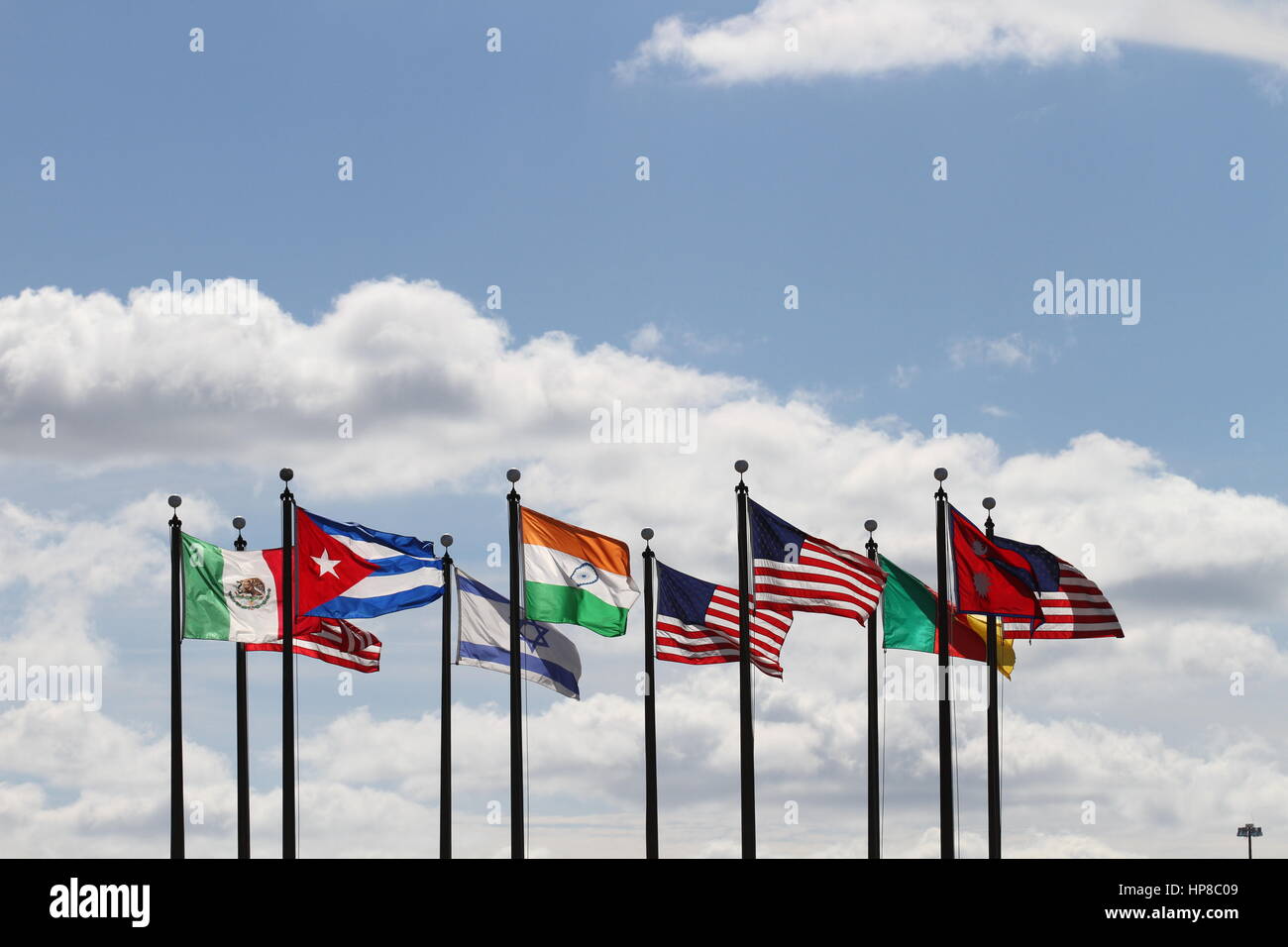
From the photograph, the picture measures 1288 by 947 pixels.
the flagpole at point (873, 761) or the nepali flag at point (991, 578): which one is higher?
the nepali flag at point (991, 578)

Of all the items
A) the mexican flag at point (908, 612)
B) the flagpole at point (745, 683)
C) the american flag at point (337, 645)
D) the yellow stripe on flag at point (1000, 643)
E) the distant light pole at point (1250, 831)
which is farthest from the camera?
the distant light pole at point (1250, 831)

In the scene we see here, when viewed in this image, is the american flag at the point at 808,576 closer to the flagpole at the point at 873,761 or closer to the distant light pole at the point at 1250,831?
the flagpole at the point at 873,761

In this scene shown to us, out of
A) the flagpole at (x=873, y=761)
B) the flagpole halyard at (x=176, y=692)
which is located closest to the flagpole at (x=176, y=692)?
the flagpole halyard at (x=176, y=692)

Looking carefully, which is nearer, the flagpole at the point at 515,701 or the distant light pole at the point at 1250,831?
the flagpole at the point at 515,701

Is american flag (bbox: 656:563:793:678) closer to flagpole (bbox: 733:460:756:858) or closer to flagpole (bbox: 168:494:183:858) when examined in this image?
flagpole (bbox: 733:460:756:858)

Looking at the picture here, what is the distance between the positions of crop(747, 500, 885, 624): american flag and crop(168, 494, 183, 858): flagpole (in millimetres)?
11880

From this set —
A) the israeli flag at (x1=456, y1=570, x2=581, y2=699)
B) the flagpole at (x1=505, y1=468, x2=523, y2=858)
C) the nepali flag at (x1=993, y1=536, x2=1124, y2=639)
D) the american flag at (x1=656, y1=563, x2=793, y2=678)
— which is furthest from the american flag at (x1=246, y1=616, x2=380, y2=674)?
the nepali flag at (x1=993, y1=536, x2=1124, y2=639)

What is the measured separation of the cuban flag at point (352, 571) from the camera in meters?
34.8

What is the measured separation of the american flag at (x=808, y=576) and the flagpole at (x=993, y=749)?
3111 mm

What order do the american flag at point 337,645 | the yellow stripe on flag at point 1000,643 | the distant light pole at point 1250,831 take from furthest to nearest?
1. the distant light pole at point 1250,831
2. the yellow stripe on flag at point 1000,643
3. the american flag at point 337,645
